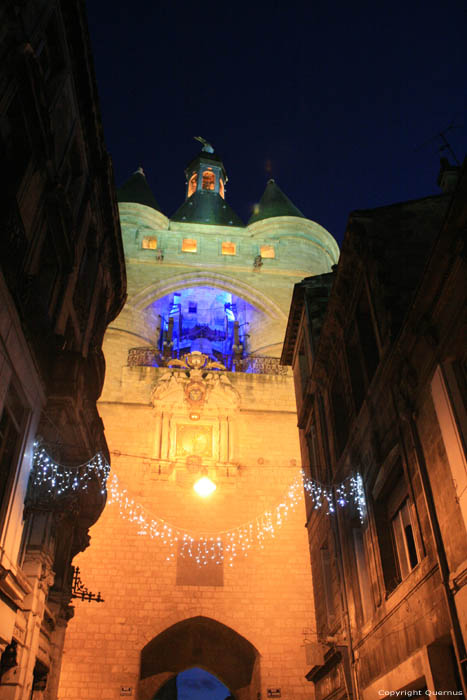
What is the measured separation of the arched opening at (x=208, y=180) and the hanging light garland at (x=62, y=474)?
3544cm

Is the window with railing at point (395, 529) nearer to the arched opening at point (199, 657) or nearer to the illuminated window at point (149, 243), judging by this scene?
the arched opening at point (199, 657)

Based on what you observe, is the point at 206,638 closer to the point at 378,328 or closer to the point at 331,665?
the point at 331,665

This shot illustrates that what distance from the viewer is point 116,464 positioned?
19.1 m

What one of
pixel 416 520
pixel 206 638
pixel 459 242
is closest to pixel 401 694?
pixel 416 520

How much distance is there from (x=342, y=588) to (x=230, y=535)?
8041mm

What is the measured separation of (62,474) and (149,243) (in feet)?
68.3

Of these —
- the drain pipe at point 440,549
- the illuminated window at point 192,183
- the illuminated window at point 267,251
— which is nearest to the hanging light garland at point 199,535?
the drain pipe at point 440,549

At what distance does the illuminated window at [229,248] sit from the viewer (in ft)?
100

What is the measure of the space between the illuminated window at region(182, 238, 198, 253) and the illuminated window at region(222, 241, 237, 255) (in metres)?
1.47

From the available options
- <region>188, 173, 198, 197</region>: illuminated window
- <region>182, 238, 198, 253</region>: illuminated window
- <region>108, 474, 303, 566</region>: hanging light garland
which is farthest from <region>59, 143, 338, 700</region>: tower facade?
<region>188, 173, 198, 197</region>: illuminated window

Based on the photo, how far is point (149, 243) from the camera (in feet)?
98.4

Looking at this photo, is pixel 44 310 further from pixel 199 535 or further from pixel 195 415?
pixel 195 415

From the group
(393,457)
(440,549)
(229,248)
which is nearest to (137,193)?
(229,248)

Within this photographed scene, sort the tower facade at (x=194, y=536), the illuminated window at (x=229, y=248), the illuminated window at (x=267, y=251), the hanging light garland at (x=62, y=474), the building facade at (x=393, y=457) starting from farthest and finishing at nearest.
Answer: the illuminated window at (x=267, y=251) → the illuminated window at (x=229, y=248) → the tower facade at (x=194, y=536) → the hanging light garland at (x=62, y=474) → the building facade at (x=393, y=457)
